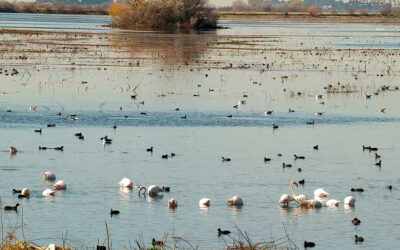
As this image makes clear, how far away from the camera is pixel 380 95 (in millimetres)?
33500

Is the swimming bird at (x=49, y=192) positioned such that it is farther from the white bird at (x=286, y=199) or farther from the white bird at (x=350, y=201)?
the white bird at (x=350, y=201)

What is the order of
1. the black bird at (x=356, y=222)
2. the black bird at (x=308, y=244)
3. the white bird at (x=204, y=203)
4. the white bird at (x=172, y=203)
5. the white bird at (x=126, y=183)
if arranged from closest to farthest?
1. the black bird at (x=308, y=244)
2. the black bird at (x=356, y=222)
3. the white bird at (x=172, y=203)
4. the white bird at (x=204, y=203)
5. the white bird at (x=126, y=183)

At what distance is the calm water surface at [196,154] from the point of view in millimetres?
14336

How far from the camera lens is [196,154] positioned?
819 inches

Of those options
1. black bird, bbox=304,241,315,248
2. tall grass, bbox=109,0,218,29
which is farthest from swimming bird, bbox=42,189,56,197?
tall grass, bbox=109,0,218,29

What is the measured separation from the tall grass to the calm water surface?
6082cm

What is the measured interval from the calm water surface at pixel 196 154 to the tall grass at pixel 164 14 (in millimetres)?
60821

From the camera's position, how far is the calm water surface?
14.3m

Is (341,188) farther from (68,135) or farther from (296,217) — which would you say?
(68,135)

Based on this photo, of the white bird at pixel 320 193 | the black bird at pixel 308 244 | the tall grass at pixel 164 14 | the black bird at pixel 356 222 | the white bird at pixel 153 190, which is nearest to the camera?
the black bird at pixel 308 244

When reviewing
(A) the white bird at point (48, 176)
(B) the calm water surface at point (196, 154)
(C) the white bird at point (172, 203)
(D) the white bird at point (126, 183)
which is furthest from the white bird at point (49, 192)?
(C) the white bird at point (172, 203)

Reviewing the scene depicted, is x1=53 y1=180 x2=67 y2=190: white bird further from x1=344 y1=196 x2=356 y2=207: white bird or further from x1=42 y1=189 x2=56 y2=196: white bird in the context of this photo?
x1=344 y1=196 x2=356 y2=207: white bird

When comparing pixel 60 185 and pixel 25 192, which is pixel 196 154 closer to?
pixel 60 185

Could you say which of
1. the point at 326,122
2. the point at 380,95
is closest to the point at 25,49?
the point at 380,95
